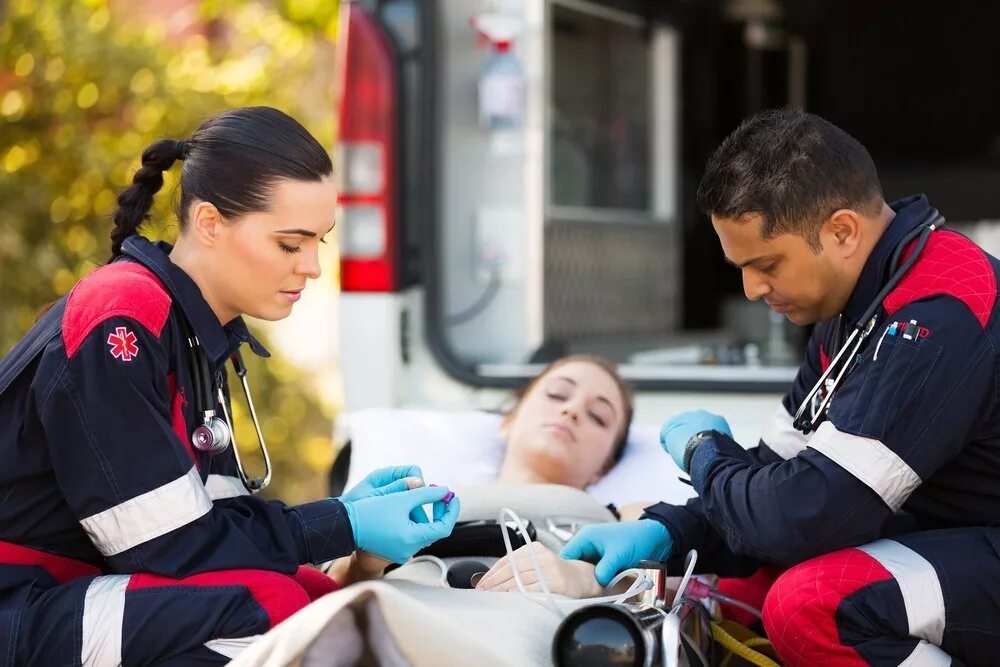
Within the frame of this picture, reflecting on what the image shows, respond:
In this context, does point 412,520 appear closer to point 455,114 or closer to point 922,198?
point 922,198

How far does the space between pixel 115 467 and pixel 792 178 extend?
47.9 inches

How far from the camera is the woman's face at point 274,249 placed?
7.11 ft

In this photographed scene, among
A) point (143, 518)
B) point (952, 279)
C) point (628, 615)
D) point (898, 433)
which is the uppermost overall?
point (952, 279)

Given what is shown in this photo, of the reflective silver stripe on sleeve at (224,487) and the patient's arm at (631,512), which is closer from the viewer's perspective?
the reflective silver stripe on sleeve at (224,487)

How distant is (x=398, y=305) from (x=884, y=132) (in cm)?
325

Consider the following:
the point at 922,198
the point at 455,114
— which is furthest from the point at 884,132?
the point at 922,198

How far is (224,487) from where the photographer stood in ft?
7.66

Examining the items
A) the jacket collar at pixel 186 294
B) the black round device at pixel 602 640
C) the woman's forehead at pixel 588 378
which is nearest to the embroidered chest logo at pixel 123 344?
the jacket collar at pixel 186 294

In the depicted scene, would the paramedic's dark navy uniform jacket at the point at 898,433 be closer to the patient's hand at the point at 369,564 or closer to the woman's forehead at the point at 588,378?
the patient's hand at the point at 369,564

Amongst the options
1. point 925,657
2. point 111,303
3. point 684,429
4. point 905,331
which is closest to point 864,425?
point 905,331

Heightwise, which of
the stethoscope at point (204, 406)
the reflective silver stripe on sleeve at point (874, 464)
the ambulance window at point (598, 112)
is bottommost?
the reflective silver stripe on sleeve at point (874, 464)

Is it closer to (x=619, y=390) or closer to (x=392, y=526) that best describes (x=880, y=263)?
(x=392, y=526)

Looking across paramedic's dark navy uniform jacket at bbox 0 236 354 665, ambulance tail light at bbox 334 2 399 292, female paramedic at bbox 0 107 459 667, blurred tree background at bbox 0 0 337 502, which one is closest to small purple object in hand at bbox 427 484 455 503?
female paramedic at bbox 0 107 459 667

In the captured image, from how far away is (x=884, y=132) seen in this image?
601 cm
